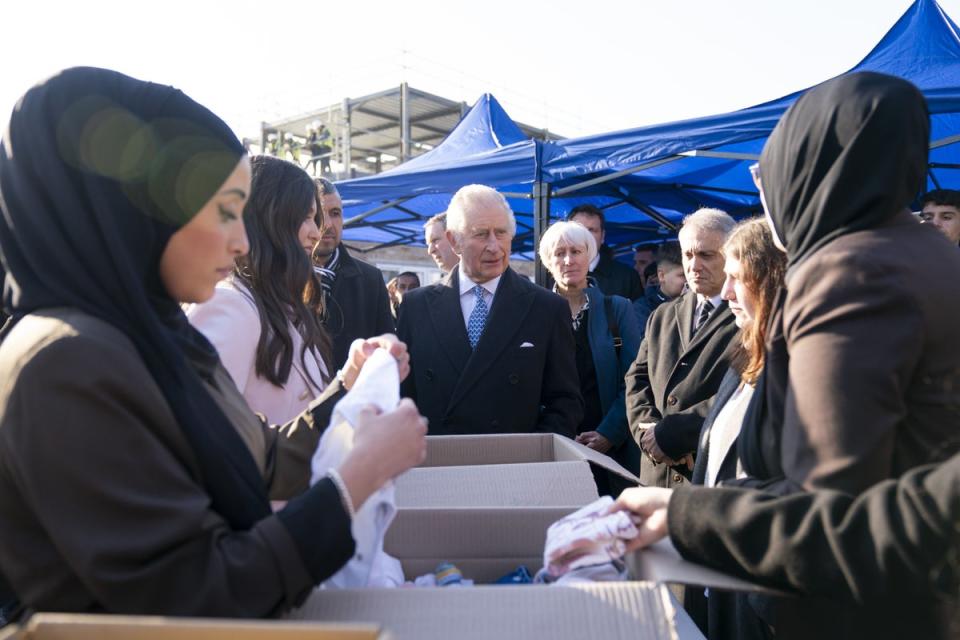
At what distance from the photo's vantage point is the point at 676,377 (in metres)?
3.17

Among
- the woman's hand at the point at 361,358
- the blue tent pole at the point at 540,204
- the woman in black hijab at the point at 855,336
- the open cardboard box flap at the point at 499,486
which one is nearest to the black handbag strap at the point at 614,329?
the blue tent pole at the point at 540,204

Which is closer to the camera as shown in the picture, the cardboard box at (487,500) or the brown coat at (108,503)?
the brown coat at (108,503)

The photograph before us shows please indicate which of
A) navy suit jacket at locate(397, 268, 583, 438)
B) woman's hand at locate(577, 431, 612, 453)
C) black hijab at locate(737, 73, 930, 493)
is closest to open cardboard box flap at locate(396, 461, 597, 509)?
black hijab at locate(737, 73, 930, 493)

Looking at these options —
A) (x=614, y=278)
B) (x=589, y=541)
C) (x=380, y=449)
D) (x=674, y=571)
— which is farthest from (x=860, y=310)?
(x=614, y=278)

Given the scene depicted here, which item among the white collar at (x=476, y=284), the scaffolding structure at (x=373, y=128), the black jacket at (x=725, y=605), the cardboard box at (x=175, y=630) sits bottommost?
the black jacket at (x=725, y=605)

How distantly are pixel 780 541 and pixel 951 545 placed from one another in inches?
8.6

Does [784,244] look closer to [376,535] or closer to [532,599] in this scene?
[532,599]

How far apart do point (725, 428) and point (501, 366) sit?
1.12 metres

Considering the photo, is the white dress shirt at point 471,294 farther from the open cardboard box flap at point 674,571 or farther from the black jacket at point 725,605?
the open cardboard box flap at point 674,571

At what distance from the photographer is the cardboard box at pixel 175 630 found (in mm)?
839

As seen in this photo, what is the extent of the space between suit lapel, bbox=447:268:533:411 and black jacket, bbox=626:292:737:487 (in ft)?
2.00

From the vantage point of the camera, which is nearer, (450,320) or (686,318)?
(686,318)

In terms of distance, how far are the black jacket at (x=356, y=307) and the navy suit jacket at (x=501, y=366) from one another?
224mm

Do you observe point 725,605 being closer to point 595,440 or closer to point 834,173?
point 595,440
